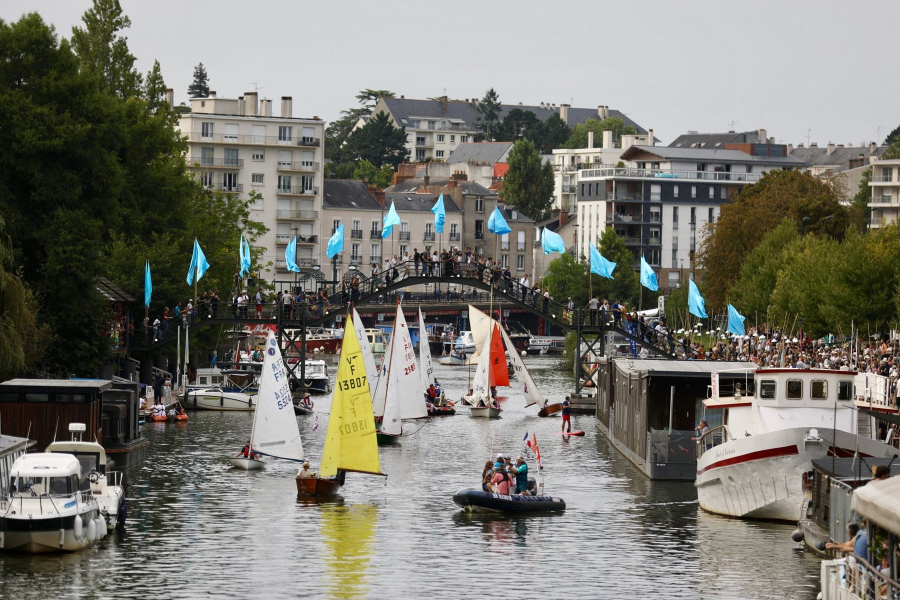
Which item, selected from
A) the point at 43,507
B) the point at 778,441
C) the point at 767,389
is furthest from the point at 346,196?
the point at 43,507

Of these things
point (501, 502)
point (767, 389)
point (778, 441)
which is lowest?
point (501, 502)

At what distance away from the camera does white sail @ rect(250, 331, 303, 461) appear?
66.4 metres

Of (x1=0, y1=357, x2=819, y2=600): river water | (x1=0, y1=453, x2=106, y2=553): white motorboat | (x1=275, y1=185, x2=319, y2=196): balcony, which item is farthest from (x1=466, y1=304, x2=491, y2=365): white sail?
(x1=275, y1=185, x2=319, y2=196): balcony

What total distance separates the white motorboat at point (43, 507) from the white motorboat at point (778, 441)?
2099 centimetres

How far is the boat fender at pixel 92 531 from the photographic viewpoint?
47.0 m

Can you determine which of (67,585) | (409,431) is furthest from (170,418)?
(67,585)

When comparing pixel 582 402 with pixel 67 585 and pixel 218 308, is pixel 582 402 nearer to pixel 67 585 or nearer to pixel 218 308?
pixel 218 308

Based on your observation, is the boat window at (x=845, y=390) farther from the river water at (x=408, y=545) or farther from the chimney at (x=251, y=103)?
the chimney at (x=251, y=103)

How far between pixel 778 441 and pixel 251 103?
148671 millimetres

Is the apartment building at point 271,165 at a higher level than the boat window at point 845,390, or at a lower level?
higher

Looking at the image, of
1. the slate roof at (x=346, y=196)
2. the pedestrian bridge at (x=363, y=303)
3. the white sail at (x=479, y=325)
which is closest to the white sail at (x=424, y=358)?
the pedestrian bridge at (x=363, y=303)

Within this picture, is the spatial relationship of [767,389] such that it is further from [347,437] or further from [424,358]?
[424,358]

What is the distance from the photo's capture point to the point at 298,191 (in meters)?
189

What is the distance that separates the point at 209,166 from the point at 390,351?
4232 inches
